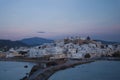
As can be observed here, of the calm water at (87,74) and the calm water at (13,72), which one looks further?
the calm water at (13,72)

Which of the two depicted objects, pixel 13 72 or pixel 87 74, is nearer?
pixel 87 74

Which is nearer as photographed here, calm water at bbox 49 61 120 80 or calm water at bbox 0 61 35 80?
calm water at bbox 49 61 120 80

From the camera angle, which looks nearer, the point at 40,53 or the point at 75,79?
the point at 75,79

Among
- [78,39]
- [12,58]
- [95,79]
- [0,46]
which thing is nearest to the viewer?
[95,79]

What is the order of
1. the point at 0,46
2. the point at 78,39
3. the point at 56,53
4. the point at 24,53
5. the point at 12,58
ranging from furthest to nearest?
the point at 0,46, the point at 78,39, the point at 24,53, the point at 12,58, the point at 56,53

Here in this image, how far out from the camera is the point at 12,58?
41625 millimetres

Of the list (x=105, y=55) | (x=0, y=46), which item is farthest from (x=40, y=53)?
(x=0, y=46)

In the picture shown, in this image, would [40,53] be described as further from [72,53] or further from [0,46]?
[0,46]

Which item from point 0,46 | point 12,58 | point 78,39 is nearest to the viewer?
point 12,58

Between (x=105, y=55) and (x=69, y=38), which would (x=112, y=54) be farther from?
(x=69, y=38)

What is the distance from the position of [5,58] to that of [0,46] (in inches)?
499

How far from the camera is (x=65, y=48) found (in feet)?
141

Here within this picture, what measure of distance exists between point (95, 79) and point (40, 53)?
25.2m

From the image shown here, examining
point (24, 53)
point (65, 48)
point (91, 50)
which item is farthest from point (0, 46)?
point (91, 50)
